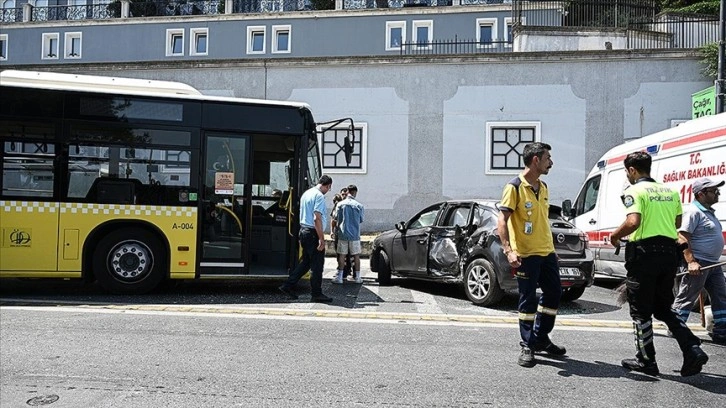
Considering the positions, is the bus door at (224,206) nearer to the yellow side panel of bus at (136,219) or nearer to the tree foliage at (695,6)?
the yellow side panel of bus at (136,219)

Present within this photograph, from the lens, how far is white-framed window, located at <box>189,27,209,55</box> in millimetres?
32531

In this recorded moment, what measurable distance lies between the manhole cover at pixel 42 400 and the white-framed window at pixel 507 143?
15.3m

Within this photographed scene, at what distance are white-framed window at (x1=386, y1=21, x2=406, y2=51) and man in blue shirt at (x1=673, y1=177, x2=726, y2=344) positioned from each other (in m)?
25.7

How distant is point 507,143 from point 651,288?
1360cm

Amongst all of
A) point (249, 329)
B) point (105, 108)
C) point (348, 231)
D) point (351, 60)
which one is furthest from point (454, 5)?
point (249, 329)

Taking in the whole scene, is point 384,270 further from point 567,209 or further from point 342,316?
point 567,209

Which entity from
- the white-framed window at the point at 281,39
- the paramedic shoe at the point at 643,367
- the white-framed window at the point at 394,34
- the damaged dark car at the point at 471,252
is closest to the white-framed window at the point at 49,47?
the white-framed window at the point at 281,39

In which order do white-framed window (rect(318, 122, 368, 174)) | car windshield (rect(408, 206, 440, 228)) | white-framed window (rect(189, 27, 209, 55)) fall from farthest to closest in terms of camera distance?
white-framed window (rect(189, 27, 209, 55)) → white-framed window (rect(318, 122, 368, 174)) → car windshield (rect(408, 206, 440, 228))

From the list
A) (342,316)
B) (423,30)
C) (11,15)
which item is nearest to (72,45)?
(11,15)

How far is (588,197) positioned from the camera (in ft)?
37.3

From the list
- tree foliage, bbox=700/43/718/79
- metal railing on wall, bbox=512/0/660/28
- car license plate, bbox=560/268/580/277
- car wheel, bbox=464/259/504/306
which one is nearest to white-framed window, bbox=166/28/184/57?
metal railing on wall, bbox=512/0/660/28

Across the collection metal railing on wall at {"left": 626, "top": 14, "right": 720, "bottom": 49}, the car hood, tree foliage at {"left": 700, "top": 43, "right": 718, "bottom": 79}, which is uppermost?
metal railing on wall at {"left": 626, "top": 14, "right": 720, "bottom": 49}

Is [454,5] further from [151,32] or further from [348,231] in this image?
[348,231]

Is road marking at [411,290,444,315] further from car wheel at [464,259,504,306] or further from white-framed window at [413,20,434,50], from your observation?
white-framed window at [413,20,434,50]
